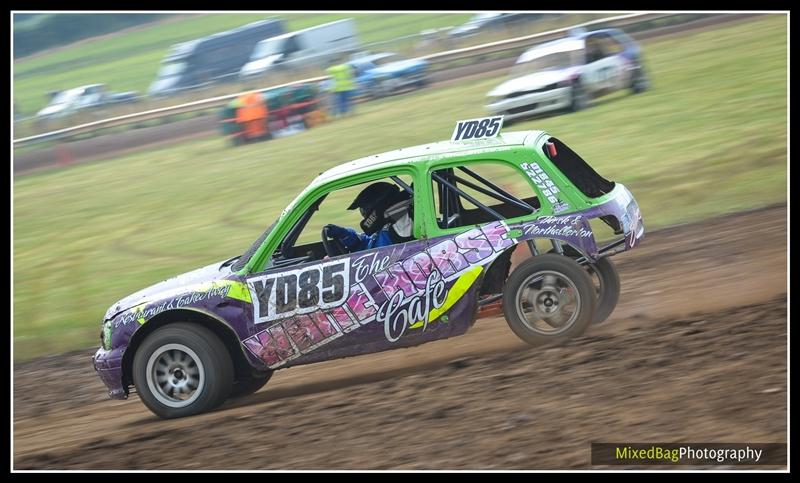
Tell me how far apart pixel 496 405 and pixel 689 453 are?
133cm

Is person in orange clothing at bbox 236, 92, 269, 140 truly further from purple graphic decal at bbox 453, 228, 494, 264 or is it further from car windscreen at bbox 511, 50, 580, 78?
purple graphic decal at bbox 453, 228, 494, 264

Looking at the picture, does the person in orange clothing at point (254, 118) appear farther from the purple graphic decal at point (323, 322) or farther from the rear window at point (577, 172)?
the purple graphic decal at point (323, 322)

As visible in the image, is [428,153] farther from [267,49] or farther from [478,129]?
[267,49]

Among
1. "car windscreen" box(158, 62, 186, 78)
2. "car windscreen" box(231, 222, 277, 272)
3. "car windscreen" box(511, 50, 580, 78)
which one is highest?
"car windscreen" box(158, 62, 186, 78)

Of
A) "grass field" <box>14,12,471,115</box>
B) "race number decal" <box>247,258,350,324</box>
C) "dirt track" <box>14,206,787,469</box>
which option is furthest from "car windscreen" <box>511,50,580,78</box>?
"race number decal" <box>247,258,350,324</box>

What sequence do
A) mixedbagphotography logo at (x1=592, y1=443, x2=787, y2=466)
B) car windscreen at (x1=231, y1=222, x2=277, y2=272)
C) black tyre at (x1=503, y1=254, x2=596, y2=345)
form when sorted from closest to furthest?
1. mixedbagphotography logo at (x1=592, y1=443, x2=787, y2=466)
2. black tyre at (x1=503, y1=254, x2=596, y2=345)
3. car windscreen at (x1=231, y1=222, x2=277, y2=272)

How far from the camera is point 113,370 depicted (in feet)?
25.9

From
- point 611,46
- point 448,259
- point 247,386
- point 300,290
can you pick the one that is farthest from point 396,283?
point 611,46

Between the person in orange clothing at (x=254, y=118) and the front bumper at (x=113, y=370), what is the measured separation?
831 cm

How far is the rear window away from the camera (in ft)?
25.4

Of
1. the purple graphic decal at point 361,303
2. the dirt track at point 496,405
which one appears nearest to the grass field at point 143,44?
the dirt track at point 496,405

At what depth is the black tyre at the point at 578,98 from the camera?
1478cm

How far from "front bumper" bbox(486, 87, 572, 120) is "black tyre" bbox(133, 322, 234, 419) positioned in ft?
26.0
